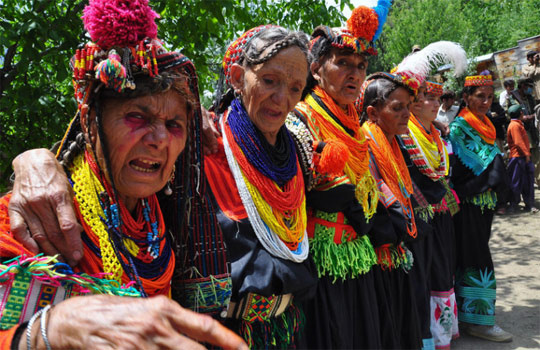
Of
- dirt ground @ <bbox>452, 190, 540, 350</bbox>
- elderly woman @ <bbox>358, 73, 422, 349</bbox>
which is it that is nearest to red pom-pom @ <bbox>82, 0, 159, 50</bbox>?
elderly woman @ <bbox>358, 73, 422, 349</bbox>

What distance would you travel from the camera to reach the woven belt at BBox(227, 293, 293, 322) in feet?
6.75

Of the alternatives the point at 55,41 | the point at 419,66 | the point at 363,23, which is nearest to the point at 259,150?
the point at 363,23

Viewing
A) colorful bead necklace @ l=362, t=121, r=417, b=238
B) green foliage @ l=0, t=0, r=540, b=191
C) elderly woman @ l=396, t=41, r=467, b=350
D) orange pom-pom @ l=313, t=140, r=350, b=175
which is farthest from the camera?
elderly woman @ l=396, t=41, r=467, b=350

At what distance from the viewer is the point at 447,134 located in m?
5.06

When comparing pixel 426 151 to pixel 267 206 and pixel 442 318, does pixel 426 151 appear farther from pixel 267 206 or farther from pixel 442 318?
pixel 267 206

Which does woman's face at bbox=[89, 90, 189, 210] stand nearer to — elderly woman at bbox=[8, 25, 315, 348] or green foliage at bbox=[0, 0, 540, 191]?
elderly woman at bbox=[8, 25, 315, 348]

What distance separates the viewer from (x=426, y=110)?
450cm

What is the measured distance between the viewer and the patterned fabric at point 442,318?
13.5 ft

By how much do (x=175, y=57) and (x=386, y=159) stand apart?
7.60 feet

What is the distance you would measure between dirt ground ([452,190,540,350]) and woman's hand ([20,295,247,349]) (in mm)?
4364

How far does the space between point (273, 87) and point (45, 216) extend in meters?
1.32

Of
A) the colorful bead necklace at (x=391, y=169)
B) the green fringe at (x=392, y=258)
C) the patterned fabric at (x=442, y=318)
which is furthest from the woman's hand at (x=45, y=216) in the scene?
the patterned fabric at (x=442, y=318)

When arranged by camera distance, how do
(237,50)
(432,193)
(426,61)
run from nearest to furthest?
(237,50) < (426,61) < (432,193)

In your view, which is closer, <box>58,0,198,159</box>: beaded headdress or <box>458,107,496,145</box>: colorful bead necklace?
<box>58,0,198,159</box>: beaded headdress
